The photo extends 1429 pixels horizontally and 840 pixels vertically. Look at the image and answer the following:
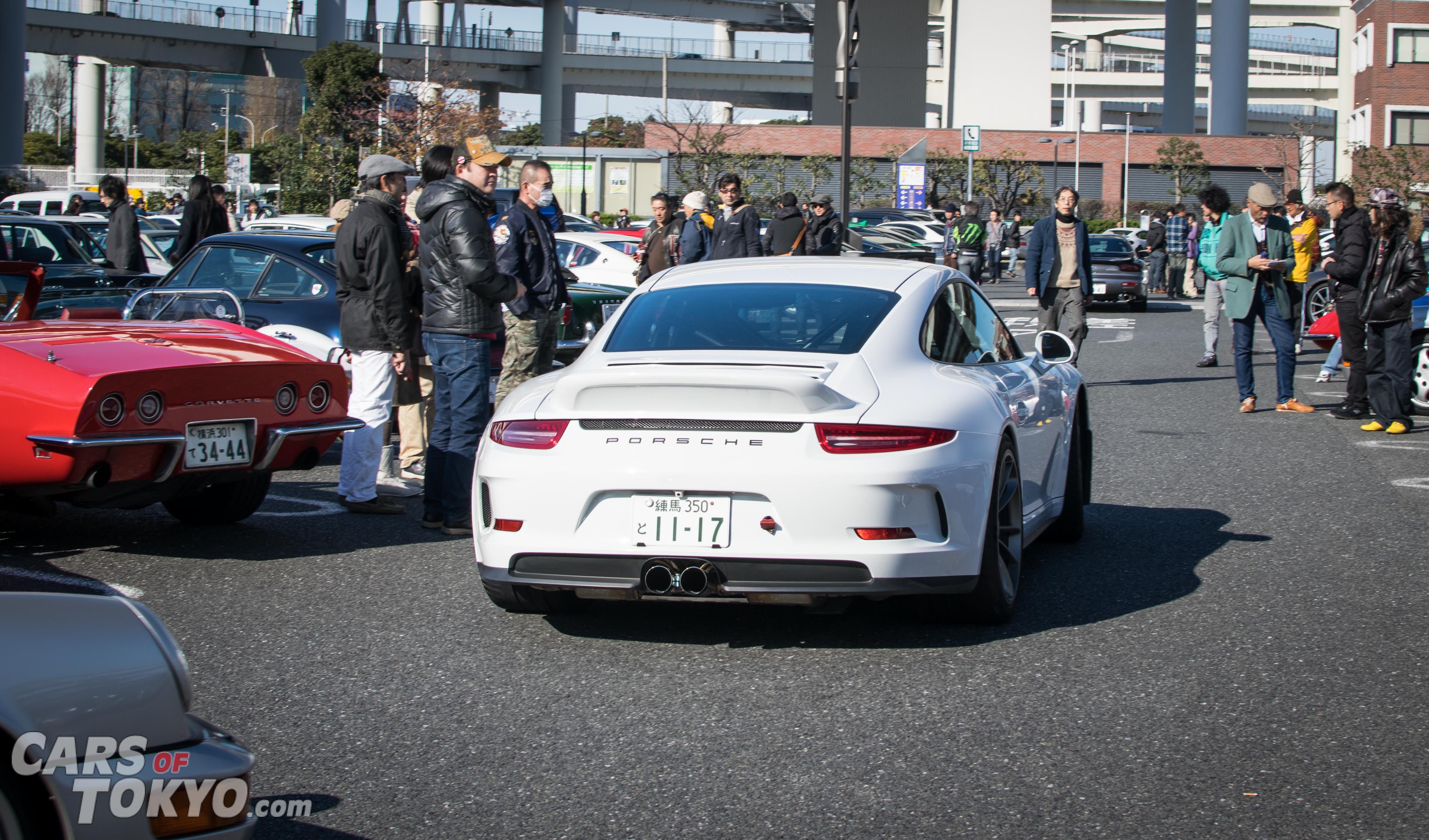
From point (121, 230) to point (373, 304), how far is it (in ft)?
29.0

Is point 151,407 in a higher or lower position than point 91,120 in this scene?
lower

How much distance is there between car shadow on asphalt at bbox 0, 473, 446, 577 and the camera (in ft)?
22.0

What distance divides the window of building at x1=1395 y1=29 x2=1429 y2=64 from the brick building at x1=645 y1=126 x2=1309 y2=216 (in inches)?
278

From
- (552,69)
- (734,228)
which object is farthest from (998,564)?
(552,69)

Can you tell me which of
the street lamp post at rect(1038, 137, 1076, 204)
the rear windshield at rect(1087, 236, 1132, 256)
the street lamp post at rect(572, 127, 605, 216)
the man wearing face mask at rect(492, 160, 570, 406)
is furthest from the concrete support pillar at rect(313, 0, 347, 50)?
the man wearing face mask at rect(492, 160, 570, 406)

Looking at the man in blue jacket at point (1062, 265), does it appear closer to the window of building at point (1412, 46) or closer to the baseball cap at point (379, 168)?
the baseball cap at point (379, 168)

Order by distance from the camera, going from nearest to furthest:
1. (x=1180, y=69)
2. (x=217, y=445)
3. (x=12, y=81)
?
(x=217, y=445) → (x=12, y=81) → (x=1180, y=69)

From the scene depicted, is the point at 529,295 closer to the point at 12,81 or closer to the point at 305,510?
the point at 305,510

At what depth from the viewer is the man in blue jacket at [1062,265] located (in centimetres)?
1291

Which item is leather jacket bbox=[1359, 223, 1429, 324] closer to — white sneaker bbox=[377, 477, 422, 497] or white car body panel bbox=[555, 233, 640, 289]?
white sneaker bbox=[377, 477, 422, 497]

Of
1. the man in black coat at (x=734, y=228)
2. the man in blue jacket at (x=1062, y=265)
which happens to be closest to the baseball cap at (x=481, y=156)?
the man in black coat at (x=734, y=228)

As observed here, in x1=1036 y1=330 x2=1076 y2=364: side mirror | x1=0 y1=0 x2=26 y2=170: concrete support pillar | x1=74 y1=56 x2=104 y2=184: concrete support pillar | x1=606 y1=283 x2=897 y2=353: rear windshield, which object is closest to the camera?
x1=606 y1=283 x2=897 y2=353: rear windshield

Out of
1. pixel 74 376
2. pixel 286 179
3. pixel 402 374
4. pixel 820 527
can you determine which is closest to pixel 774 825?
pixel 820 527

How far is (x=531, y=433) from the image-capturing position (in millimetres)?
5105
